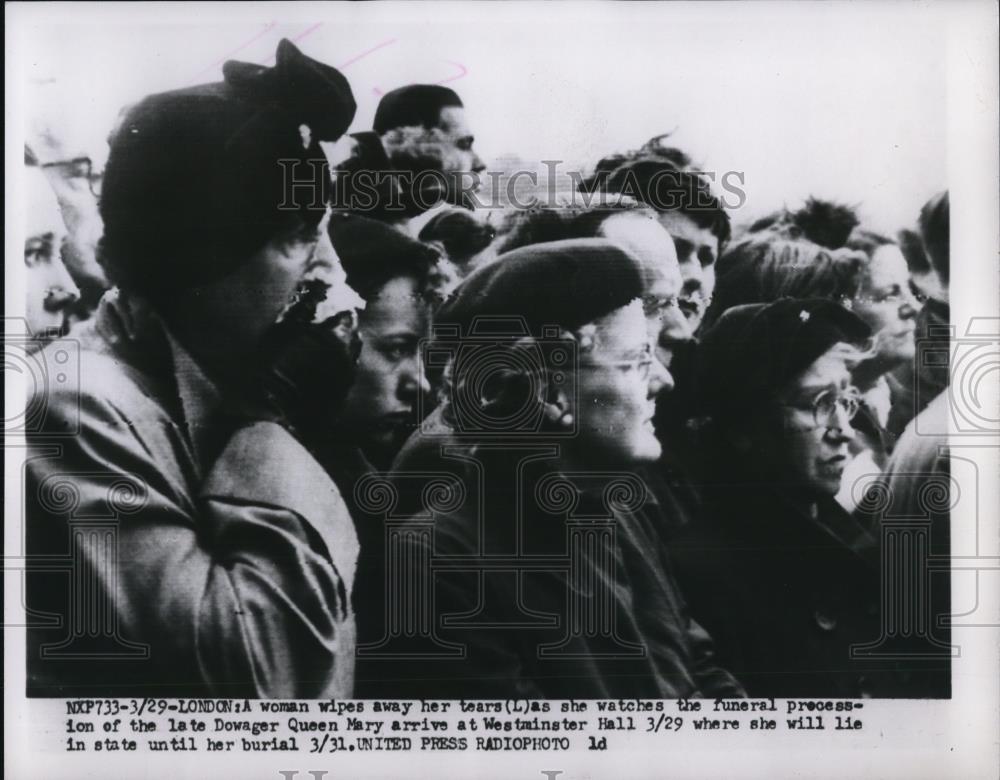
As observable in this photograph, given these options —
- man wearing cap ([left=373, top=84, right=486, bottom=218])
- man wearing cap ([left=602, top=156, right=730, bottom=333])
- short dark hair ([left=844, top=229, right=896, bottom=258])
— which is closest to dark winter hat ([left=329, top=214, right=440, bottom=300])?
man wearing cap ([left=373, top=84, right=486, bottom=218])

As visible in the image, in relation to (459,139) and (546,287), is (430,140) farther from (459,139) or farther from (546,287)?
(546,287)

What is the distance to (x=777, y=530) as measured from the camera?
246 cm

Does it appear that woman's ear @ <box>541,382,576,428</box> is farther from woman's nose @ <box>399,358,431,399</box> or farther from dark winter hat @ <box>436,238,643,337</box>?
woman's nose @ <box>399,358,431,399</box>

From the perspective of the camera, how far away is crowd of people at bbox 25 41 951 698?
2.45 m

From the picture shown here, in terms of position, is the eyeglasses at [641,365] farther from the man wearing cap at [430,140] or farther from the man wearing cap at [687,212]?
the man wearing cap at [430,140]

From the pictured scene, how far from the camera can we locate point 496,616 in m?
2.44

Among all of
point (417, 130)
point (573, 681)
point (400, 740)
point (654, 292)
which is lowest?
point (400, 740)

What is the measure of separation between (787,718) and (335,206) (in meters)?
2.02

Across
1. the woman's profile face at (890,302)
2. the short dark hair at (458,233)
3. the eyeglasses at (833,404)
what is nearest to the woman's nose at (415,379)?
the short dark hair at (458,233)

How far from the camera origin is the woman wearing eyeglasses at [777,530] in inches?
97.0

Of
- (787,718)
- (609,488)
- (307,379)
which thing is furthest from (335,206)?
(787,718)

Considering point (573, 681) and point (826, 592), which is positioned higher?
point (826, 592)

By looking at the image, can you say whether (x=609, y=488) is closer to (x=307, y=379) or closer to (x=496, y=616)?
(x=496, y=616)

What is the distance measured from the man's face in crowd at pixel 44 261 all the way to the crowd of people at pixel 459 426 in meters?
0.06
